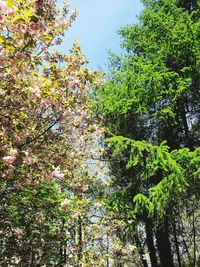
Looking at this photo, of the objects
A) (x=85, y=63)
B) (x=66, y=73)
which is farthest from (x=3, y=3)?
(x=85, y=63)

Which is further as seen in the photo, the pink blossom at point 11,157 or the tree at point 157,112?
the tree at point 157,112

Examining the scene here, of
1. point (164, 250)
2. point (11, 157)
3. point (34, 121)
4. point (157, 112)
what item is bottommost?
point (164, 250)

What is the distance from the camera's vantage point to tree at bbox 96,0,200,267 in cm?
906

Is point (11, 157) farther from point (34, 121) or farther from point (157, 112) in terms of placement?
point (157, 112)

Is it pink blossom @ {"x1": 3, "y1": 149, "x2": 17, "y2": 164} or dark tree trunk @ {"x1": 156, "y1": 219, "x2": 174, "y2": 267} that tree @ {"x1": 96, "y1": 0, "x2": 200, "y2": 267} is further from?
pink blossom @ {"x1": 3, "y1": 149, "x2": 17, "y2": 164}

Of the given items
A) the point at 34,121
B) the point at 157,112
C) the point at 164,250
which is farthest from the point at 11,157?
the point at 164,250

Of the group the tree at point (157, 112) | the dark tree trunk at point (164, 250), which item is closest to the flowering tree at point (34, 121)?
the tree at point (157, 112)

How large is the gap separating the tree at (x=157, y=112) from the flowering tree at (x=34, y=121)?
2236 mm

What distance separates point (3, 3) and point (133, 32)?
9.72 m

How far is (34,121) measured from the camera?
597cm

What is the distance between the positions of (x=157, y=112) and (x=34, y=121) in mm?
5157

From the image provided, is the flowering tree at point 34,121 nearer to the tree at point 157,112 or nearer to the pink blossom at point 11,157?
the pink blossom at point 11,157

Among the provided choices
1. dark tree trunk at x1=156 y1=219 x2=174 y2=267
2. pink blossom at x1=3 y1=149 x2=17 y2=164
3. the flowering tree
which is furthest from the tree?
pink blossom at x1=3 y1=149 x2=17 y2=164

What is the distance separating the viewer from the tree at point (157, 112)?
29.7 ft
